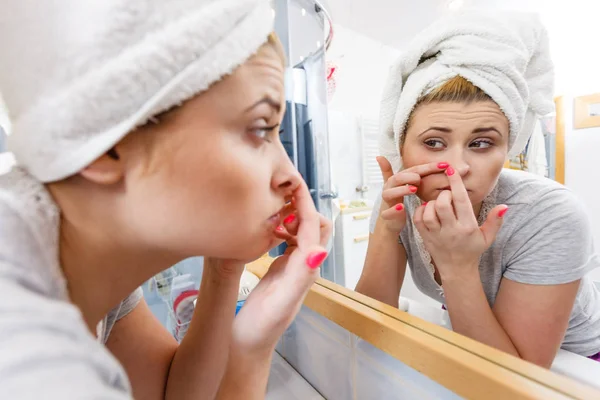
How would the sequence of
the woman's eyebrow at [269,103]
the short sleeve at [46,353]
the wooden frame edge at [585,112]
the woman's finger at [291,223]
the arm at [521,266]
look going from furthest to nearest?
the wooden frame edge at [585,112] → the arm at [521,266] → the woman's finger at [291,223] → the woman's eyebrow at [269,103] → the short sleeve at [46,353]

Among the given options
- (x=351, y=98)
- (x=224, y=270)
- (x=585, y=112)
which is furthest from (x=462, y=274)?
(x=351, y=98)

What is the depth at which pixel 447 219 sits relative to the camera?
1.65 feet

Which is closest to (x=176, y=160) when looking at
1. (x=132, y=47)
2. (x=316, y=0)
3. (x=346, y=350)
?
(x=132, y=47)

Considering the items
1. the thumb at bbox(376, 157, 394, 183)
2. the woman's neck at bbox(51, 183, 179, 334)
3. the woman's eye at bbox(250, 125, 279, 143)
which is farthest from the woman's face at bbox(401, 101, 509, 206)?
the woman's neck at bbox(51, 183, 179, 334)

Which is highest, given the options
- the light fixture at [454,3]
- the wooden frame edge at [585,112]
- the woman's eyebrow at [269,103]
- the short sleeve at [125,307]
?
the light fixture at [454,3]

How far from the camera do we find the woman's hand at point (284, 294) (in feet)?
1.10

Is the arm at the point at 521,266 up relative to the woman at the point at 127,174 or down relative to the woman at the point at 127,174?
down

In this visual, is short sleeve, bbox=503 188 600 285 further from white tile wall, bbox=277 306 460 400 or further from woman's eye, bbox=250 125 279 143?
woman's eye, bbox=250 125 279 143

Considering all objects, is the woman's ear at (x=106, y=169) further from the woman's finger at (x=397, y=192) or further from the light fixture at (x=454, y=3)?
the light fixture at (x=454, y=3)

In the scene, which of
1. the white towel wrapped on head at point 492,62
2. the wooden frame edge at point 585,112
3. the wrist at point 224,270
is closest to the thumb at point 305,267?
the wrist at point 224,270

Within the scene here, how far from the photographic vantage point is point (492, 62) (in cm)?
49

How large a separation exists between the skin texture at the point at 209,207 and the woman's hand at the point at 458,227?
0.23 meters

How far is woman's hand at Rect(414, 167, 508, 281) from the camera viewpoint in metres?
0.49

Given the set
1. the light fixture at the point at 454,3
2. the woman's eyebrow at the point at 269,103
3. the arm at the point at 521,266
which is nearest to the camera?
the woman's eyebrow at the point at 269,103
